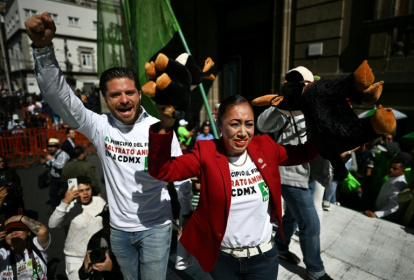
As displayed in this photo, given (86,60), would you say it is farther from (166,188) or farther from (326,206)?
(166,188)

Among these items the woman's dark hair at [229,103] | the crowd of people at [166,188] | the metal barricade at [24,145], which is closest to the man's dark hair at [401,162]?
the crowd of people at [166,188]

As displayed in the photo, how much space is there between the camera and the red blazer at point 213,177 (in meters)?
1.48

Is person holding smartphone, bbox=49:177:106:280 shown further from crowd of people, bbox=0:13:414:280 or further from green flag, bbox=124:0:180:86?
green flag, bbox=124:0:180:86

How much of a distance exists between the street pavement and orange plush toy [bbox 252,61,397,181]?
199 centimetres

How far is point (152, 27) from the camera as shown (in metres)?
3.69

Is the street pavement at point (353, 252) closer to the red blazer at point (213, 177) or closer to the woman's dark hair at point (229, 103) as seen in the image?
the red blazer at point (213, 177)

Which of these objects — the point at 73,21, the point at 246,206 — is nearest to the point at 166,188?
the point at 246,206

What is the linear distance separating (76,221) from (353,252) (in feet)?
11.1

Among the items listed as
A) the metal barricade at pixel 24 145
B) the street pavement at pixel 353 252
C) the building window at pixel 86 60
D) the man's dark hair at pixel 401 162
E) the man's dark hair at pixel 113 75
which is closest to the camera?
the man's dark hair at pixel 113 75

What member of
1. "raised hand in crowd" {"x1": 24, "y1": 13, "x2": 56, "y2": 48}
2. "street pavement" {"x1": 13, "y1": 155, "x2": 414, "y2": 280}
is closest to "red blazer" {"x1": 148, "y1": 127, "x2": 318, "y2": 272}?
"raised hand in crowd" {"x1": 24, "y1": 13, "x2": 56, "y2": 48}

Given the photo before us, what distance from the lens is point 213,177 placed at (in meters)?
1.50

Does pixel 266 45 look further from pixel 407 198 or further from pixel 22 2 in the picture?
pixel 22 2

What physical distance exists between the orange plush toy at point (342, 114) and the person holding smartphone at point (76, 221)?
7.67ft

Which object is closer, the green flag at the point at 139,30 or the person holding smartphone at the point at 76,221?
the person holding smartphone at the point at 76,221
